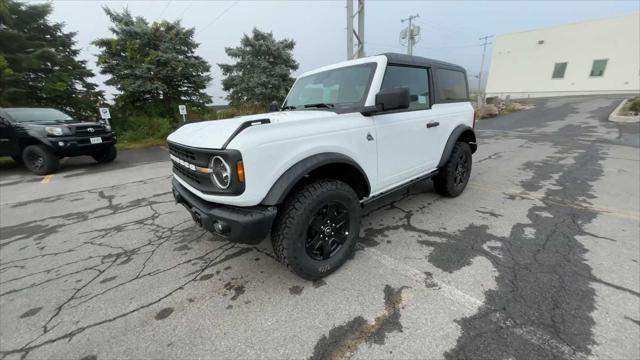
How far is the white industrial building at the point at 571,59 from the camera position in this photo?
83.8ft

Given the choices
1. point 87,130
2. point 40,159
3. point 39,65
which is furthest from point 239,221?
point 39,65

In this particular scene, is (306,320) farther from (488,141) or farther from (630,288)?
(488,141)

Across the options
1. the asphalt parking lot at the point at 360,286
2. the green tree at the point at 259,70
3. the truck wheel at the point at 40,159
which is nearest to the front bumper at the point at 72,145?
the truck wheel at the point at 40,159

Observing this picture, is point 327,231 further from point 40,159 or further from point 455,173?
point 40,159

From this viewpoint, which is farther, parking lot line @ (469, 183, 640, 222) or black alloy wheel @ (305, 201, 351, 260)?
parking lot line @ (469, 183, 640, 222)

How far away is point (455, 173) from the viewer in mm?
3924

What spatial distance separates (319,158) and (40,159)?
8.12 m

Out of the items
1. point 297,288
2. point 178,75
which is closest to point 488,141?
point 297,288

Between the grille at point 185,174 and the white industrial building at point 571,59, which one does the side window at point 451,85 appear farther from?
the white industrial building at point 571,59

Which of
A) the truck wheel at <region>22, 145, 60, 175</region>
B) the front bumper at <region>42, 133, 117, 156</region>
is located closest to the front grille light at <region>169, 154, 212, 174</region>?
the front bumper at <region>42, 133, 117, 156</region>

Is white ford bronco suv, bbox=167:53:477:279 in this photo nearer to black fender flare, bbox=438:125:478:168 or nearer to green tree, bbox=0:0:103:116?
black fender flare, bbox=438:125:478:168

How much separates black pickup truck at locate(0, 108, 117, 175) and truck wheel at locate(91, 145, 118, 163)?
0.85 m

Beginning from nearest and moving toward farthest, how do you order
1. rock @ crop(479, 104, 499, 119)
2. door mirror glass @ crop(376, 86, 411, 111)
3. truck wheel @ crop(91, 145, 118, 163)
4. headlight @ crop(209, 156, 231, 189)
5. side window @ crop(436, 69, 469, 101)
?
headlight @ crop(209, 156, 231, 189) → door mirror glass @ crop(376, 86, 411, 111) → side window @ crop(436, 69, 469, 101) → truck wheel @ crop(91, 145, 118, 163) → rock @ crop(479, 104, 499, 119)

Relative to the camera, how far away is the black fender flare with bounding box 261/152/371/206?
187cm
